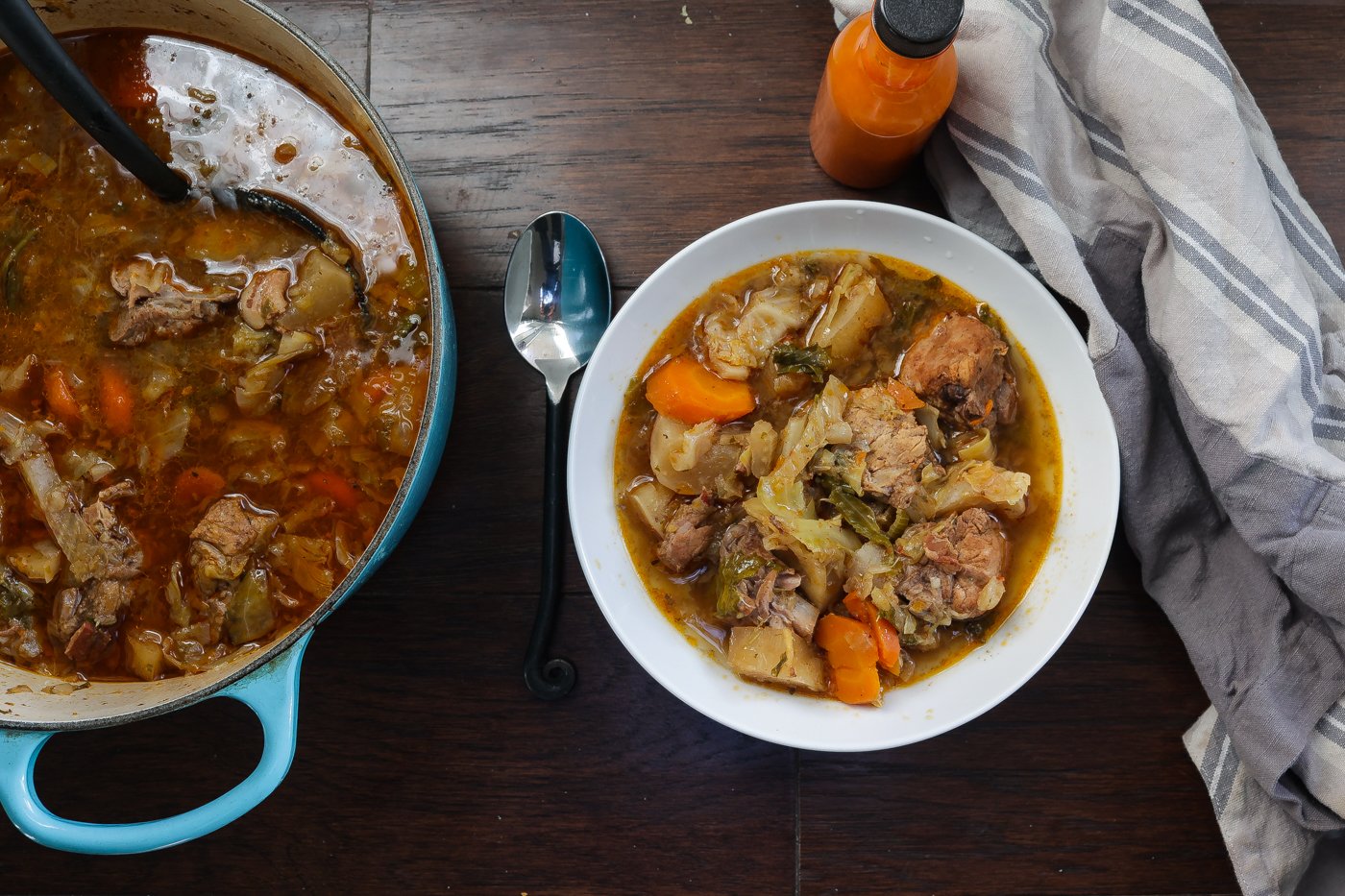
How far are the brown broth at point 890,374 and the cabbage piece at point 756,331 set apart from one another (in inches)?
2.7

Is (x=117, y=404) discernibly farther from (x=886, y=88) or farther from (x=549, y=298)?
(x=886, y=88)

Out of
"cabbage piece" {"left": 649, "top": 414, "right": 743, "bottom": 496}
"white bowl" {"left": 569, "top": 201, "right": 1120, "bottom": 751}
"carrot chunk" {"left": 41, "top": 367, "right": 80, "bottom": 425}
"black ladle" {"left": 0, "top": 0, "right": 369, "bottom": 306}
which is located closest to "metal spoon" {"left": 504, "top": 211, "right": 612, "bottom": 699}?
"white bowl" {"left": 569, "top": 201, "right": 1120, "bottom": 751}

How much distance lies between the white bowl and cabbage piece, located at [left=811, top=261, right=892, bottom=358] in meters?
0.09

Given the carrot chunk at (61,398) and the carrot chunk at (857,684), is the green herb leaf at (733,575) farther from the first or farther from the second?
the carrot chunk at (61,398)

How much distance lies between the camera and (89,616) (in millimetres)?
1972

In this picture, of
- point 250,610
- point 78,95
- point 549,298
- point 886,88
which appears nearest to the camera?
point 78,95

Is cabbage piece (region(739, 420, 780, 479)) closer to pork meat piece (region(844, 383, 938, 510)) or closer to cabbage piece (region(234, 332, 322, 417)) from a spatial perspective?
pork meat piece (region(844, 383, 938, 510))

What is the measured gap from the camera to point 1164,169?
2.00m

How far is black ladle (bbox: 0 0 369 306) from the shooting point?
4.91ft

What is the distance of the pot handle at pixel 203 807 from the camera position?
1703 millimetres

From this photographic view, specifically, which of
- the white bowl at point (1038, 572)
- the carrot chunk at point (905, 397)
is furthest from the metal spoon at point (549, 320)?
the carrot chunk at point (905, 397)

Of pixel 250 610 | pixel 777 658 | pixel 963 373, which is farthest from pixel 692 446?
pixel 250 610

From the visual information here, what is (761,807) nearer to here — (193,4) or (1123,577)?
(1123,577)

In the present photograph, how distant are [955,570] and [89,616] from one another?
1.85 m
